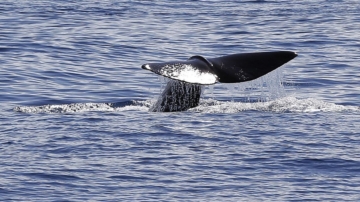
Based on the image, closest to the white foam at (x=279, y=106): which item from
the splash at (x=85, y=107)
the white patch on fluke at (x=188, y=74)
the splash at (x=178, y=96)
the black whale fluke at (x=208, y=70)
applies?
the splash at (x=178, y=96)

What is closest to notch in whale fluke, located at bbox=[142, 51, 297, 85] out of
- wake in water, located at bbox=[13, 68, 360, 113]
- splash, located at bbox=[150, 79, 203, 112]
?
wake in water, located at bbox=[13, 68, 360, 113]

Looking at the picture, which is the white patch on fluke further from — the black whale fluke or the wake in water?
the wake in water

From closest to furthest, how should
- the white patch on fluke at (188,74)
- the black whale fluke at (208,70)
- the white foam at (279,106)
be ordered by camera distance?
the white patch on fluke at (188,74)
the black whale fluke at (208,70)
the white foam at (279,106)

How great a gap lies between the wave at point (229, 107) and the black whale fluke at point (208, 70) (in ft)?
1.18

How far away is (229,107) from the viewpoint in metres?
14.0

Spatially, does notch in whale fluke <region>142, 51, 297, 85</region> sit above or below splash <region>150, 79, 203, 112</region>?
above

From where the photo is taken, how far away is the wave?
13602mm

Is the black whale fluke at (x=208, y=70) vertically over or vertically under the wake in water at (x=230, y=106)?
over

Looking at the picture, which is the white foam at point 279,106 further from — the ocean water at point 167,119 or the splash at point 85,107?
the splash at point 85,107

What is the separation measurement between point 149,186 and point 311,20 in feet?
54.3

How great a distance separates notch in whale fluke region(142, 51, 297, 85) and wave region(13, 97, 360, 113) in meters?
1.10

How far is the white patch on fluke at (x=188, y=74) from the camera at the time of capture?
11.8 metres

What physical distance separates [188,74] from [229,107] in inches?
82.1

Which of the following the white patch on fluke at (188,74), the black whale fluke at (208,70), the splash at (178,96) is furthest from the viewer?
the splash at (178,96)
